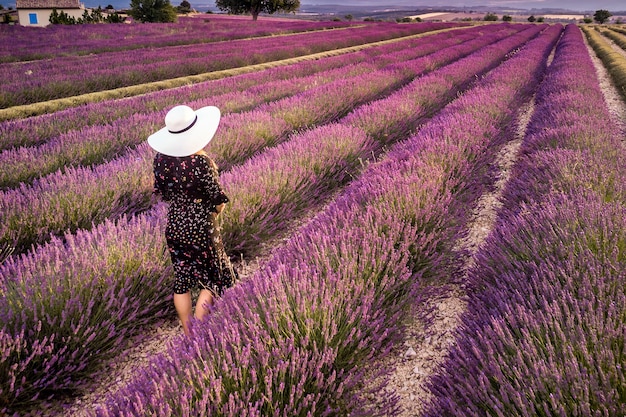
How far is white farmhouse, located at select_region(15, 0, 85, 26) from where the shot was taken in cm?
4141

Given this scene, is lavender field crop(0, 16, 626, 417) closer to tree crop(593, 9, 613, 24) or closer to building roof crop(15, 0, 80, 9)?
building roof crop(15, 0, 80, 9)

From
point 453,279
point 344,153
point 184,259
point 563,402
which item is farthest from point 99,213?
point 563,402

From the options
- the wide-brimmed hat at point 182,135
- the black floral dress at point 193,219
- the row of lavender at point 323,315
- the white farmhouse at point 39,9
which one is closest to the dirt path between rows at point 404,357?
the row of lavender at point 323,315

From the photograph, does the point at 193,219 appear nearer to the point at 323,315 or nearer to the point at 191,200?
the point at 191,200

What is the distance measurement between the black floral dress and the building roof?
5149 centimetres

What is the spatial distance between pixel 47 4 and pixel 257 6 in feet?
71.7

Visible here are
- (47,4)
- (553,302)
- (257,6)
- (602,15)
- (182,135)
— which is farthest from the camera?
(602,15)

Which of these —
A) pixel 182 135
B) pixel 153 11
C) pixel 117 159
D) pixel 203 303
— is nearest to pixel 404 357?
pixel 203 303

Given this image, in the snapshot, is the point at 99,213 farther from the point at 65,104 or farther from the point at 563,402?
the point at 65,104

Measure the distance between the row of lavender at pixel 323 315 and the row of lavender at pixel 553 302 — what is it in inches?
14.4

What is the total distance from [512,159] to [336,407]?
5034 millimetres

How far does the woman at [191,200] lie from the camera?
2186 millimetres

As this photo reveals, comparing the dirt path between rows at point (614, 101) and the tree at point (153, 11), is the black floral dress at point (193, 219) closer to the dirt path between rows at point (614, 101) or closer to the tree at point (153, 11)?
the dirt path between rows at point (614, 101)

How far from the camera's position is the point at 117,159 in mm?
4480
